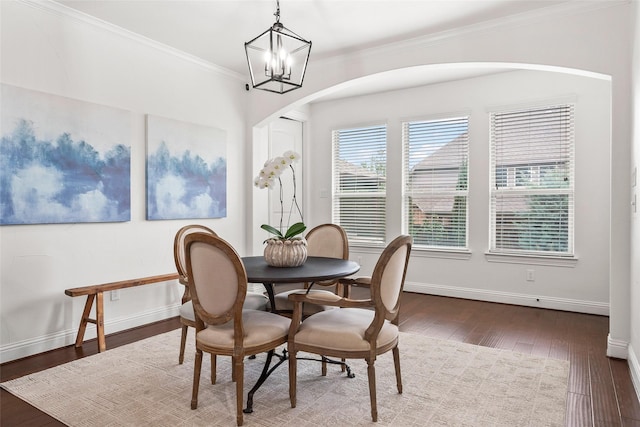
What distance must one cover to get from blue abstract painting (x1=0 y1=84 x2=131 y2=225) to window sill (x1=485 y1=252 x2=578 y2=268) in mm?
4077

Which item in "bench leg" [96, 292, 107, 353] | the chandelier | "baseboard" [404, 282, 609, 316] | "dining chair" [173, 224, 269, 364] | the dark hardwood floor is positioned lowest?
the dark hardwood floor

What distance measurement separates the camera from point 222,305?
2.07 meters

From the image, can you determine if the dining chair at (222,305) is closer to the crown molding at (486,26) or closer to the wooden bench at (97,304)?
the wooden bench at (97,304)

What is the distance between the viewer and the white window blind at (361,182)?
18.8 ft

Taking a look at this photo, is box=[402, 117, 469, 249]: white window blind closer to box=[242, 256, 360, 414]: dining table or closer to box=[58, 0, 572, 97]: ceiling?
box=[58, 0, 572, 97]: ceiling

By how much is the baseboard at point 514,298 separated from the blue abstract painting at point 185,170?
111 inches

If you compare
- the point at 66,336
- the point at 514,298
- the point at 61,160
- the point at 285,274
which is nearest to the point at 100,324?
the point at 66,336

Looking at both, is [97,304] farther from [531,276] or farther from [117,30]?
[531,276]

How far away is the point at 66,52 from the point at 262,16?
5.35 feet

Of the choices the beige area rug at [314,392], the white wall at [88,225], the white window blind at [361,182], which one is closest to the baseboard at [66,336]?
the white wall at [88,225]

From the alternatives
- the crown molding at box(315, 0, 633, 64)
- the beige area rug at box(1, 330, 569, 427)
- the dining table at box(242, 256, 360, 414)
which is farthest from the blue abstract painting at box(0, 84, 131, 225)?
the crown molding at box(315, 0, 633, 64)

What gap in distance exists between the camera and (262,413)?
218 cm

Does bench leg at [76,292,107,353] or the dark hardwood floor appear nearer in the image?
the dark hardwood floor

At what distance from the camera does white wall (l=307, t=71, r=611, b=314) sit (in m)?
4.26
